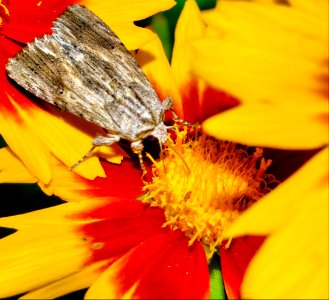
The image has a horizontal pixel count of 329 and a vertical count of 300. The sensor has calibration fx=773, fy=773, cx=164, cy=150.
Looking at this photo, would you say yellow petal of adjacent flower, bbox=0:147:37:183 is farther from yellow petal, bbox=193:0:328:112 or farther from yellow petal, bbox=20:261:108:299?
yellow petal, bbox=193:0:328:112

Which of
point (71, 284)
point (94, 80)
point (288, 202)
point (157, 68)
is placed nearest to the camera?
point (288, 202)

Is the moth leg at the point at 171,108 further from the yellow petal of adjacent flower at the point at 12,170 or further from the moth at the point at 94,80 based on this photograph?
the yellow petal of adjacent flower at the point at 12,170

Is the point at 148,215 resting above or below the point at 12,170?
below

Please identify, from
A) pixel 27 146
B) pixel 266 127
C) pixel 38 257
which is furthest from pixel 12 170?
pixel 266 127

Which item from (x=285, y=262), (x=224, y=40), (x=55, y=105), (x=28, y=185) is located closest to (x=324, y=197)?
(x=285, y=262)

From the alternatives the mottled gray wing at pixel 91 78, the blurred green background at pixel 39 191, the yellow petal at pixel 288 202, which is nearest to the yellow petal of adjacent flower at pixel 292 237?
the yellow petal at pixel 288 202

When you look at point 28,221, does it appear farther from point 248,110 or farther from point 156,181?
point 248,110

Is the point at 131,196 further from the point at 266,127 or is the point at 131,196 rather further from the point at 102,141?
the point at 266,127

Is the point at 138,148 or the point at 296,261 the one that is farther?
the point at 138,148

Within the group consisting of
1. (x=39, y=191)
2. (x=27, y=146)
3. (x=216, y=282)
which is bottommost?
(x=216, y=282)

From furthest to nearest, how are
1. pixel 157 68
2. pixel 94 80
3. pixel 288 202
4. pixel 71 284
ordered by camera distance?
pixel 157 68, pixel 94 80, pixel 71 284, pixel 288 202
